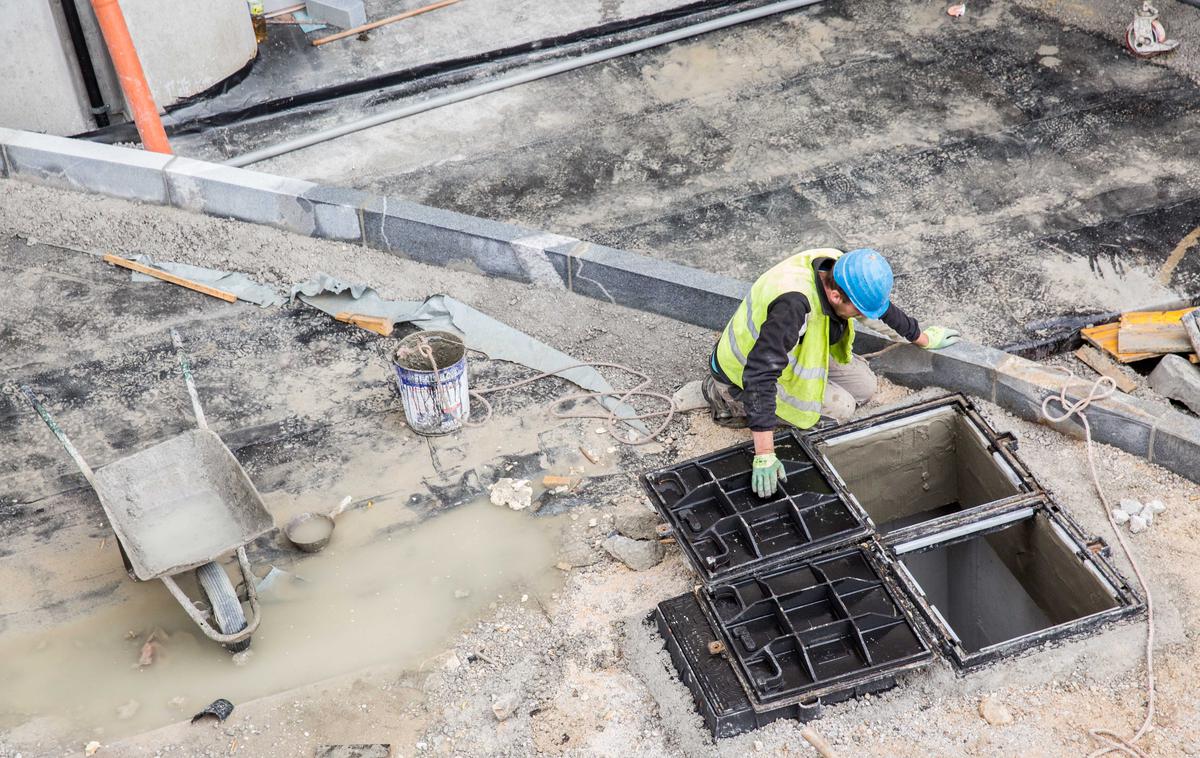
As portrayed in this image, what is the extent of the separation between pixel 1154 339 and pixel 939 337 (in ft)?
4.52

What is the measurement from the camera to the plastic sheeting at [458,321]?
6.76 meters

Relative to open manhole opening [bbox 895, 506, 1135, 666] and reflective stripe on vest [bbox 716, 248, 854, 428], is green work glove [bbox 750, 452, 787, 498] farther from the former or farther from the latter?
open manhole opening [bbox 895, 506, 1135, 666]

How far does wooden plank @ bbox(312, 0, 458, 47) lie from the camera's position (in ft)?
32.3

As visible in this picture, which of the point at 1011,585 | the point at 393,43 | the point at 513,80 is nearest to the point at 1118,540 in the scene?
the point at 1011,585

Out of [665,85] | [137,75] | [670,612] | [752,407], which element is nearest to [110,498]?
[670,612]

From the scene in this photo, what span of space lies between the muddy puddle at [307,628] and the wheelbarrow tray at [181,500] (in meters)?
0.31

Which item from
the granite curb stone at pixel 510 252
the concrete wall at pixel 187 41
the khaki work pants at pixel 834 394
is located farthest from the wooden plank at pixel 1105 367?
the concrete wall at pixel 187 41

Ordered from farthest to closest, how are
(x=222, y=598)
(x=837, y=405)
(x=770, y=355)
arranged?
1. (x=837, y=405)
2. (x=770, y=355)
3. (x=222, y=598)

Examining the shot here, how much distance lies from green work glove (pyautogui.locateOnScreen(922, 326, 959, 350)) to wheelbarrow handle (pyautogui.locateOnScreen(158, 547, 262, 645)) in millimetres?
3606

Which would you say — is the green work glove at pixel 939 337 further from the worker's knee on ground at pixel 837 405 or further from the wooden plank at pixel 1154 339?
the wooden plank at pixel 1154 339

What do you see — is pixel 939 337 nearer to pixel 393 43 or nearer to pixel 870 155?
pixel 870 155

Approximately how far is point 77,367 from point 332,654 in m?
2.68

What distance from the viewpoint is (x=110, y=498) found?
540cm

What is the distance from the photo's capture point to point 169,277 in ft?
24.2
